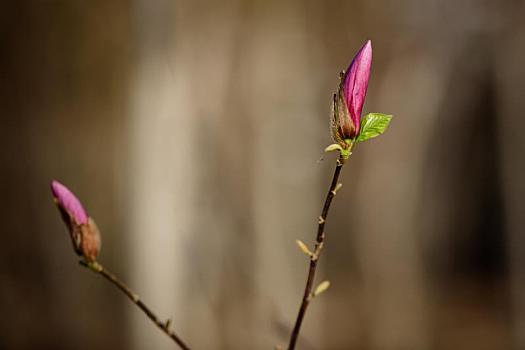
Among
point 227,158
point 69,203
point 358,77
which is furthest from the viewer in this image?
point 227,158

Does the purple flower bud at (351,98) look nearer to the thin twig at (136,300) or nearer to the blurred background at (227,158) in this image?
the thin twig at (136,300)

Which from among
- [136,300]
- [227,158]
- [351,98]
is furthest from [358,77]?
[227,158]

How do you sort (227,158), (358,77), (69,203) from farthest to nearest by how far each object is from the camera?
A: (227,158) → (69,203) → (358,77)

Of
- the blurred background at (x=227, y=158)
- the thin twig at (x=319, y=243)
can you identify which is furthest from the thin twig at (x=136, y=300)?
the blurred background at (x=227, y=158)

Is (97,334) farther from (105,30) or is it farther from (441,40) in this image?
(441,40)

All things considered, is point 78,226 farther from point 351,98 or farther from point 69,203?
point 351,98

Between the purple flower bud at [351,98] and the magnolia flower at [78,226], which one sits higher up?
the purple flower bud at [351,98]

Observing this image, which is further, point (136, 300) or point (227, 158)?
point (227, 158)

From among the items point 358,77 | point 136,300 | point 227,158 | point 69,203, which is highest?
point 358,77
